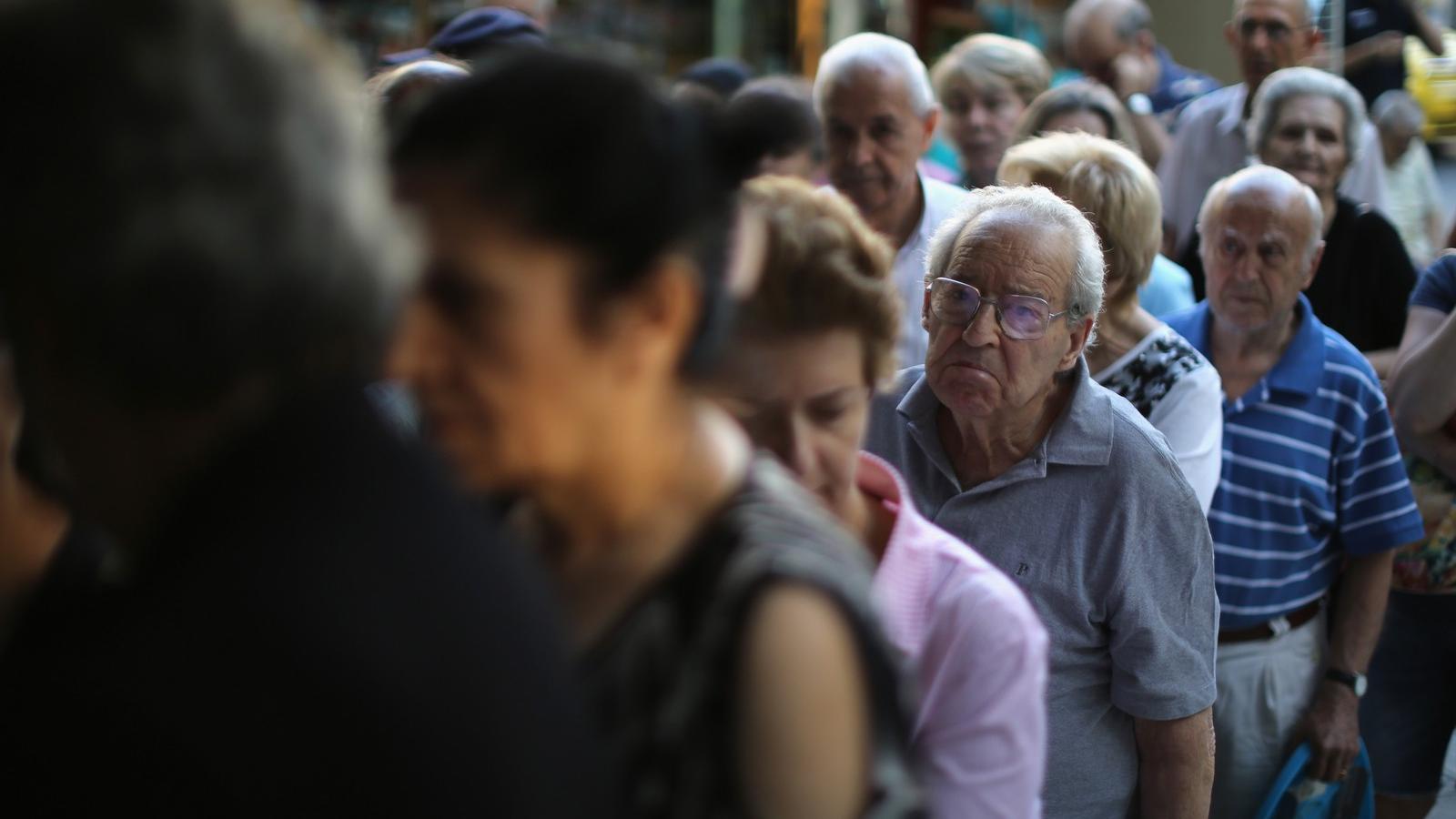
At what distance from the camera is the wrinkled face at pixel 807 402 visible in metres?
1.82

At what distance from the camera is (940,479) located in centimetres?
279

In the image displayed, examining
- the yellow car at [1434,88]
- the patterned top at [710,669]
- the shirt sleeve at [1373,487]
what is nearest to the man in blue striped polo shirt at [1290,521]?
the shirt sleeve at [1373,487]

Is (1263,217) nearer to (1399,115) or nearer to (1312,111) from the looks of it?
(1312,111)

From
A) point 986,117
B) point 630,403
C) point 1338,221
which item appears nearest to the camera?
point 630,403

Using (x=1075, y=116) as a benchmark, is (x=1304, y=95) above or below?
above

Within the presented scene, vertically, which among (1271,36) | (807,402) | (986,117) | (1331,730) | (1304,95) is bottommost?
(1331,730)

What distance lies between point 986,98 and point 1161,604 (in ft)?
11.7

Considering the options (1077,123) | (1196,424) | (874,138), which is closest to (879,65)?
(874,138)

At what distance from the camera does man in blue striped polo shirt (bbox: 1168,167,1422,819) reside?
349 centimetres

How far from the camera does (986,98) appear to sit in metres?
5.79

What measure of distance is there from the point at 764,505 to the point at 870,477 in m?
0.80

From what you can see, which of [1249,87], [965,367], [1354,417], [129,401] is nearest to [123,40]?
[129,401]

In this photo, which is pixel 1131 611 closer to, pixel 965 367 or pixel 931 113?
pixel 965 367

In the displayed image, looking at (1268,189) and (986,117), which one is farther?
(986,117)
